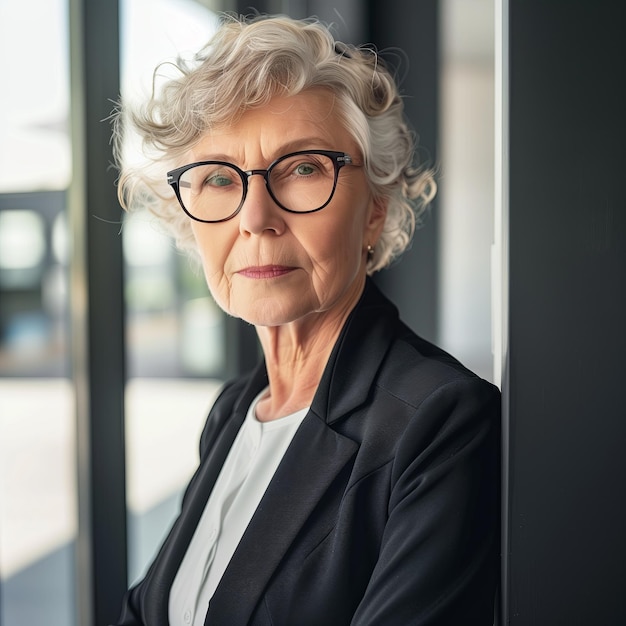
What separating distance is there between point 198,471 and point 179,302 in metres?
1.98

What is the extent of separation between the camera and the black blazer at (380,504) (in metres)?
0.86

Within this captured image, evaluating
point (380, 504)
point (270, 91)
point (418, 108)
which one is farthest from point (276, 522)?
point (418, 108)

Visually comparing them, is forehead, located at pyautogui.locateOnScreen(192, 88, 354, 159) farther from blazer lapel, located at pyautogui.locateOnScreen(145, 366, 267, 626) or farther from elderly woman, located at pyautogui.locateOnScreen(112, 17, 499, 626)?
blazer lapel, located at pyautogui.locateOnScreen(145, 366, 267, 626)

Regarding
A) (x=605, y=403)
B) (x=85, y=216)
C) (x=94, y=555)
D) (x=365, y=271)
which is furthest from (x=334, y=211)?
(x=94, y=555)

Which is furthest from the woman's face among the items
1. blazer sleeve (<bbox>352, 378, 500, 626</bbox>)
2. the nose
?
blazer sleeve (<bbox>352, 378, 500, 626</bbox>)

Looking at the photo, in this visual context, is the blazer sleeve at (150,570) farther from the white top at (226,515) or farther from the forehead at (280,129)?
the forehead at (280,129)

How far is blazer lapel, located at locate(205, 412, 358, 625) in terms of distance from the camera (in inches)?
38.9

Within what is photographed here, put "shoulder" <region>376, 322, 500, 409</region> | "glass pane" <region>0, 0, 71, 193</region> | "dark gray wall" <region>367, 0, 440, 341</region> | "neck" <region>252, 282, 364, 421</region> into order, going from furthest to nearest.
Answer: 1. "dark gray wall" <region>367, 0, 440, 341</region>
2. "glass pane" <region>0, 0, 71, 193</region>
3. "neck" <region>252, 282, 364, 421</region>
4. "shoulder" <region>376, 322, 500, 409</region>

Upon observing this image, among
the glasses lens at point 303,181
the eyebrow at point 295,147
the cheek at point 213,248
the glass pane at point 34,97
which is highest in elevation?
the glass pane at point 34,97

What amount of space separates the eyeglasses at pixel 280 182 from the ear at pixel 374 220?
0.12 m

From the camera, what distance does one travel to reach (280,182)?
1070mm

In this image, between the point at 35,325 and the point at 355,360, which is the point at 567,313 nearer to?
the point at 355,360

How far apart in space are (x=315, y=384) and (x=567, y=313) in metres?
0.52

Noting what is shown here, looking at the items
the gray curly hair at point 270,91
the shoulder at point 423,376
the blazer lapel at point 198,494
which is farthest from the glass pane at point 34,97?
the shoulder at point 423,376
